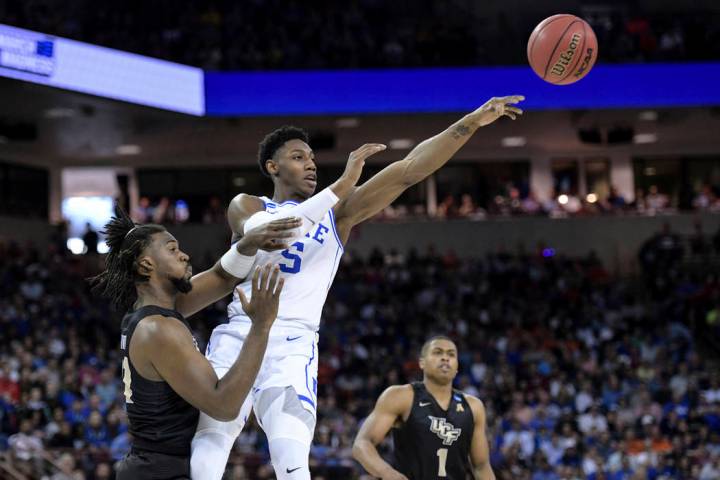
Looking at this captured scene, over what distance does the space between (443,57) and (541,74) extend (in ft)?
45.7

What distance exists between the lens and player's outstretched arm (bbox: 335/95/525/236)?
5840 mm

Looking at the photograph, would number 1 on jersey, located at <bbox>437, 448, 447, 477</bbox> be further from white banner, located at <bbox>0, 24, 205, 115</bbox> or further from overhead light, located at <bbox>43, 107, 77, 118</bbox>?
overhead light, located at <bbox>43, 107, 77, 118</bbox>

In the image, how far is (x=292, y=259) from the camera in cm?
561

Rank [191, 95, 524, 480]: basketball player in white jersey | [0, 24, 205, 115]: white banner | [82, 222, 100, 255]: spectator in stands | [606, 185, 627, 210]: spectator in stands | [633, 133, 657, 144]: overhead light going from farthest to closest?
[633, 133, 657, 144]: overhead light → [606, 185, 627, 210]: spectator in stands → [82, 222, 100, 255]: spectator in stands → [0, 24, 205, 115]: white banner → [191, 95, 524, 480]: basketball player in white jersey

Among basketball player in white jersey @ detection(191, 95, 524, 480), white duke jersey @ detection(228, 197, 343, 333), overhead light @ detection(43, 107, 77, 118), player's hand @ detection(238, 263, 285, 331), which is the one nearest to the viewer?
player's hand @ detection(238, 263, 285, 331)

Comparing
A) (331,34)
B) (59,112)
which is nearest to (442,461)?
(331,34)

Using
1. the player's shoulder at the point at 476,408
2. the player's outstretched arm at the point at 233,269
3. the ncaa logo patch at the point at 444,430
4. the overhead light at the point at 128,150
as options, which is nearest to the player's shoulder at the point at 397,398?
the ncaa logo patch at the point at 444,430

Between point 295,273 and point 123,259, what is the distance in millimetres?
993

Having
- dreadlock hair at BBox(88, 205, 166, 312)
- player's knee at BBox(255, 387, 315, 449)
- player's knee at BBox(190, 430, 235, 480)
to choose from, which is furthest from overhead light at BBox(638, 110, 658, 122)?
player's knee at BBox(190, 430, 235, 480)

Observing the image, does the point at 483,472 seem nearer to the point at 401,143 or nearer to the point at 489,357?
the point at 489,357

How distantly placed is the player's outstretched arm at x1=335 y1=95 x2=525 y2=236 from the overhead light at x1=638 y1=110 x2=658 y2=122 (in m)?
16.6

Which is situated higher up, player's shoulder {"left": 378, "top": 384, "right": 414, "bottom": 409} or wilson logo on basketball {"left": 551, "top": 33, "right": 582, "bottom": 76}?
wilson logo on basketball {"left": 551, "top": 33, "right": 582, "bottom": 76}

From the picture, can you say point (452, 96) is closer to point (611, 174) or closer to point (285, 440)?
point (611, 174)

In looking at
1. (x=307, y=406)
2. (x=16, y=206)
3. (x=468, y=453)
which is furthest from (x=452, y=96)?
(x=307, y=406)
